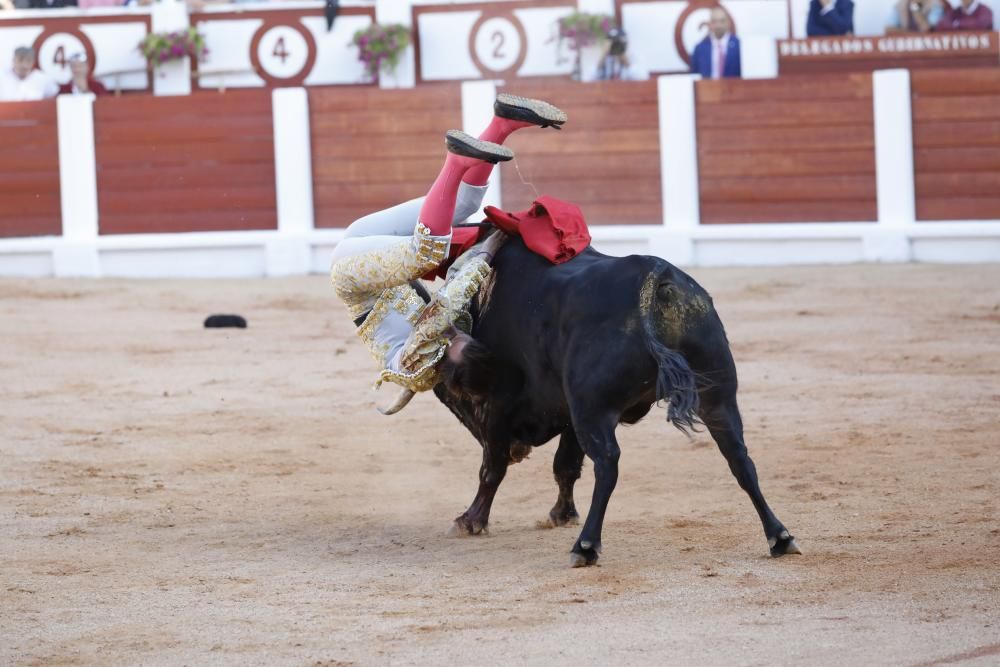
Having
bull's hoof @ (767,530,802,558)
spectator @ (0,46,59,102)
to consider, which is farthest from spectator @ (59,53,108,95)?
bull's hoof @ (767,530,802,558)

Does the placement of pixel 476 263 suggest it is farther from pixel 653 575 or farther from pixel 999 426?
pixel 999 426

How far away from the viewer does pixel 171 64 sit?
12.5m

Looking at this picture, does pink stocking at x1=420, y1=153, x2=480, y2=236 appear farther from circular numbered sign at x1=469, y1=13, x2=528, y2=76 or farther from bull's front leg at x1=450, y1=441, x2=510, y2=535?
circular numbered sign at x1=469, y1=13, x2=528, y2=76

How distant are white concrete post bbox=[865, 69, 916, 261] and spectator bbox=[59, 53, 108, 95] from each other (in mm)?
5861

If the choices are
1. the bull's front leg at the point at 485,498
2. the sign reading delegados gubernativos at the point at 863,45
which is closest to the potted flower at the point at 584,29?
the sign reading delegados gubernativos at the point at 863,45

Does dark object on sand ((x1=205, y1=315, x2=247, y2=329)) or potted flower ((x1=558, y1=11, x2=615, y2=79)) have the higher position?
potted flower ((x1=558, y1=11, x2=615, y2=79))

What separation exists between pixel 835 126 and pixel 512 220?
7541 mm

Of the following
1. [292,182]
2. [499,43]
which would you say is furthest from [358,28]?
[292,182]

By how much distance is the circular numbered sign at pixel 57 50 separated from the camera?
1251 cm

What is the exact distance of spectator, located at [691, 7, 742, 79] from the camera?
1108cm

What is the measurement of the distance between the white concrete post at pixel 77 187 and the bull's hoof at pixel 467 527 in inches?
315

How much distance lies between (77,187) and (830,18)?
224 inches

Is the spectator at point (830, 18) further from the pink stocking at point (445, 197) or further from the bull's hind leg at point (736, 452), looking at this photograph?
the bull's hind leg at point (736, 452)

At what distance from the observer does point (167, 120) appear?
447 inches
